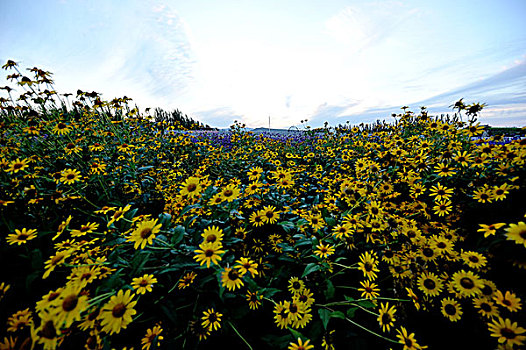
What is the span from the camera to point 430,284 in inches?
71.8


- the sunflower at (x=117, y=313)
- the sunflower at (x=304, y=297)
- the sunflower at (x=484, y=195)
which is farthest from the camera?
the sunflower at (x=484, y=195)

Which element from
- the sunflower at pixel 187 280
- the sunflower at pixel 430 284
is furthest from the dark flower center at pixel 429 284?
the sunflower at pixel 187 280

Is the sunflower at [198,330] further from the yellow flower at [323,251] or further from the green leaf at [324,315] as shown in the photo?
the yellow flower at [323,251]

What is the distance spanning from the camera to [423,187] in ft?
9.37

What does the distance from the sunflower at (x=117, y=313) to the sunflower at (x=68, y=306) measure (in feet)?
0.44

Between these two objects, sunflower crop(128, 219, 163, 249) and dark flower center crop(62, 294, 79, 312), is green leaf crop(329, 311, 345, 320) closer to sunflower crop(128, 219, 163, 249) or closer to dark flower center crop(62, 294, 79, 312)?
sunflower crop(128, 219, 163, 249)

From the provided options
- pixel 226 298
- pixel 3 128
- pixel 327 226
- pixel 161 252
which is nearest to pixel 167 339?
pixel 226 298

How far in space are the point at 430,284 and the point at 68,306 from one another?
8.88 feet

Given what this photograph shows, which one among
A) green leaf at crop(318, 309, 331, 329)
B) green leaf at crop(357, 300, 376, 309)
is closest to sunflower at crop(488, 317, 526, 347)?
green leaf at crop(357, 300, 376, 309)

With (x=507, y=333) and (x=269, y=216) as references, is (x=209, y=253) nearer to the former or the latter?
(x=269, y=216)

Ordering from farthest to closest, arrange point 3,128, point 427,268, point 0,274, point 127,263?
point 3,128
point 0,274
point 427,268
point 127,263

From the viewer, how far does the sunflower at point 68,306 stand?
118 cm

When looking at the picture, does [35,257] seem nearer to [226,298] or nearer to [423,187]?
[226,298]

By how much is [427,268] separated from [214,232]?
209cm
